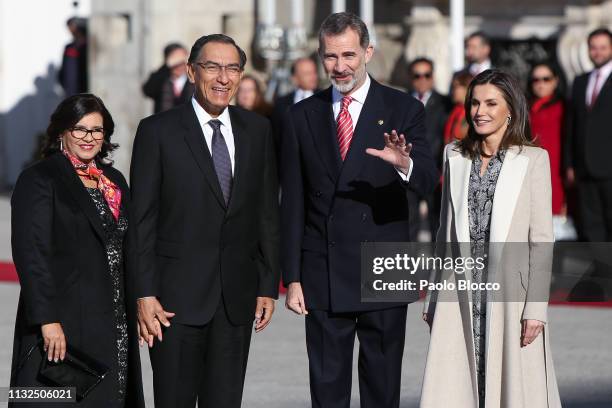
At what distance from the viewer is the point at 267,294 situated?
6.09m

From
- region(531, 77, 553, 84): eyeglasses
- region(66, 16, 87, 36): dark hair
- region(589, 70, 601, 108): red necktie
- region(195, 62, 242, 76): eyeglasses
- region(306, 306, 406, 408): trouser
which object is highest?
region(66, 16, 87, 36): dark hair

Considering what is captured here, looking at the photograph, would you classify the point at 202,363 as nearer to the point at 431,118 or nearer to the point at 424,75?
the point at 431,118

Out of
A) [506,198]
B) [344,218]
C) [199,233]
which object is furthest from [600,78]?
[199,233]

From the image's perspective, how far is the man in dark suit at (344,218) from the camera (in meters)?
6.19

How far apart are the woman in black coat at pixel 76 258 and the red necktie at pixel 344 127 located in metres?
0.90

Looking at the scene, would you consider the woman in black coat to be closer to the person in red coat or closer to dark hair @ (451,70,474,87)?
dark hair @ (451,70,474,87)

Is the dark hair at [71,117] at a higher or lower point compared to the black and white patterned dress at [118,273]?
higher

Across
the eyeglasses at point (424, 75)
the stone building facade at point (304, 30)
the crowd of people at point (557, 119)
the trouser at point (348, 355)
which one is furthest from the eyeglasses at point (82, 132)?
the stone building facade at point (304, 30)

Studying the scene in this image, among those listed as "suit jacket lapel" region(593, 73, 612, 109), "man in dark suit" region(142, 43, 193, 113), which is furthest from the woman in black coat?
"man in dark suit" region(142, 43, 193, 113)

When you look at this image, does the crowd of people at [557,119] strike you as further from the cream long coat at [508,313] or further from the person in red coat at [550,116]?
the cream long coat at [508,313]

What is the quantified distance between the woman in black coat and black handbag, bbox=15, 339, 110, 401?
0.02 meters

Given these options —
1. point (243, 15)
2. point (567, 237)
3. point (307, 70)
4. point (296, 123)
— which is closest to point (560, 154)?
point (567, 237)

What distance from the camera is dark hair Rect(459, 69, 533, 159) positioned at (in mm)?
5949

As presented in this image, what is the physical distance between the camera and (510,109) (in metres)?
5.96
